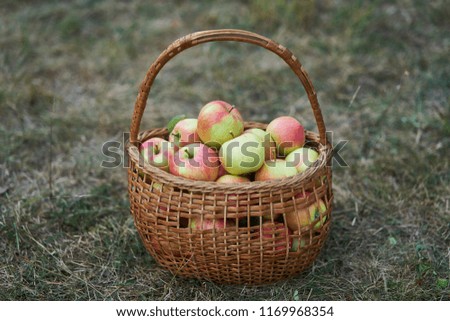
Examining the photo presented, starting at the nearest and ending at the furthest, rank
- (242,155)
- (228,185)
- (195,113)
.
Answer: (228,185)
(242,155)
(195,113)

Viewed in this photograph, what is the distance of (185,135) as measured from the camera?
2.05 metres

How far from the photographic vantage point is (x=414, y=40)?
4148mm

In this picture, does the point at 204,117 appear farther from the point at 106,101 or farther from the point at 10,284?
the point at 106,101

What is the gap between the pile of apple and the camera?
1.87m

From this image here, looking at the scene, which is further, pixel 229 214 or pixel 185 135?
pixel 185 135

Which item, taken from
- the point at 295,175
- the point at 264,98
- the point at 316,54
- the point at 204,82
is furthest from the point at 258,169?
the point at 316,54

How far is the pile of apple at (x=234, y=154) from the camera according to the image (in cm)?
187

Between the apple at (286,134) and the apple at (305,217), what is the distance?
0.24 meters

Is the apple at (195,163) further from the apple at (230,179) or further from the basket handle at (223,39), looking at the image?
the basket handle at (223,39)

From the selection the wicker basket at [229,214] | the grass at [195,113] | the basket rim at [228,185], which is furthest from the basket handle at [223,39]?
the grass at [195,113]

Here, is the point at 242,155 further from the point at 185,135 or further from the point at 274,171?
the point at 185,135

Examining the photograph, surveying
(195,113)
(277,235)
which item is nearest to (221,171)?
(277,235)

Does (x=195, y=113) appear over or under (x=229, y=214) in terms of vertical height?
under

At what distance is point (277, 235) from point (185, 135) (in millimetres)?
519
